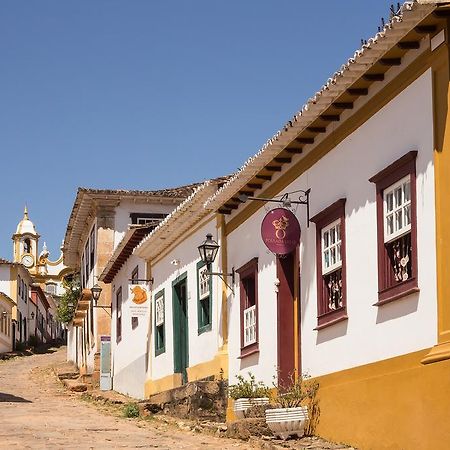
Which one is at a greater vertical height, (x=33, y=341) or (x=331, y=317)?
(x=33, y=341)

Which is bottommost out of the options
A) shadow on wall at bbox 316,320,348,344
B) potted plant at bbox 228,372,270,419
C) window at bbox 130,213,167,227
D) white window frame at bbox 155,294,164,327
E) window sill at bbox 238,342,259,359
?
potted plant at bbox 228,372,270,419

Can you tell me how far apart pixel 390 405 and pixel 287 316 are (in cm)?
421

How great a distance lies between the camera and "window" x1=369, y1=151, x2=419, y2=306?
37.1ft

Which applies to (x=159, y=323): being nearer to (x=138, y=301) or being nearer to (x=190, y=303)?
(x=138, y=301)

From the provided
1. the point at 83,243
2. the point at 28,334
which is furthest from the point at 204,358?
the point at 28,334

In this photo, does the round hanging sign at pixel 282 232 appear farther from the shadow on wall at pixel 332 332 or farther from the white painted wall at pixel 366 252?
the shadow on wall at pixel 332 332

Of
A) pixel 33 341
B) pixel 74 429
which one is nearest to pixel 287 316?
pixel 74 429

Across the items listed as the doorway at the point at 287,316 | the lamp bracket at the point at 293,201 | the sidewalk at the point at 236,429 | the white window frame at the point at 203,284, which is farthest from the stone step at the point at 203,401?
the lamp bracket at the point at 293,201

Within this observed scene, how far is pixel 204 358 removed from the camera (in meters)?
20.2

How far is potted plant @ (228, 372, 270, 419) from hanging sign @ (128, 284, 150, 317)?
9.25 meters

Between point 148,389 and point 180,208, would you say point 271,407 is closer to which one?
point 180,208

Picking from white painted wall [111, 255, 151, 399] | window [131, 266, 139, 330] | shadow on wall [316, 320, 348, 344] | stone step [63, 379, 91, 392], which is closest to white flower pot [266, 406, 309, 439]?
shadow on wall [316, 320, 348, 344]

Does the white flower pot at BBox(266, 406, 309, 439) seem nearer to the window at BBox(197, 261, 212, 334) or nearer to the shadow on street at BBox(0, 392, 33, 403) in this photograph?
the window at BBox(197, 261, 212, 334)

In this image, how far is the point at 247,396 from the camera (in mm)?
15797
